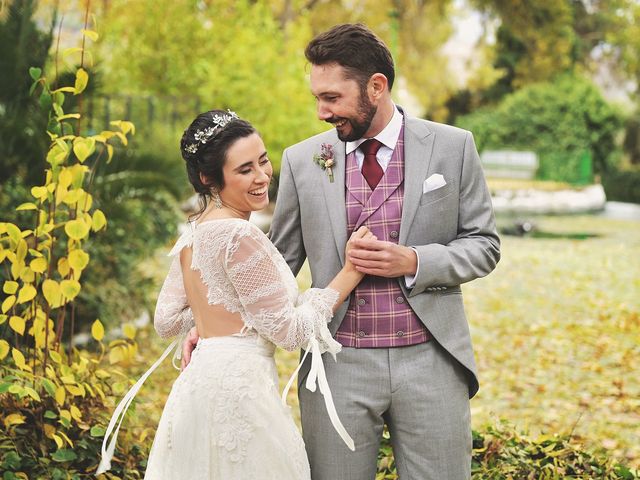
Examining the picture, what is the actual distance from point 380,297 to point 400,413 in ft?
1.25

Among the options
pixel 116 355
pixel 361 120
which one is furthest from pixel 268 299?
pixel 116 355

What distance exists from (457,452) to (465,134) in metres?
1.05

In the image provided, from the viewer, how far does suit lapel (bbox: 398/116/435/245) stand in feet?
8.95

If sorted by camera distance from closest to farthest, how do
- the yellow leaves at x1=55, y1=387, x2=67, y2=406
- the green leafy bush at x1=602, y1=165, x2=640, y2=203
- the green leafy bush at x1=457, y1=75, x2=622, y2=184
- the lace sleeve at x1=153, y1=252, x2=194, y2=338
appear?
the lace sleeve at x1=153, y1=252, x2=194, y2=338, the yellow leaves at x1=55, y1=387, x2=67, y2=406, the green leafy bush at x1=457, y1=75, x2=622, y2=184, the green leafy bush at x1=602, y1=165, x2=640, y2=203

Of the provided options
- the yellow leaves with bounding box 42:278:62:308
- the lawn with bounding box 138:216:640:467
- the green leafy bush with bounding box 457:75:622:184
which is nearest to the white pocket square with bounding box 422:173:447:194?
the yellow leaves with bounding box 42:278:62:308

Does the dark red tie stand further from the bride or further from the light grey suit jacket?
the bride

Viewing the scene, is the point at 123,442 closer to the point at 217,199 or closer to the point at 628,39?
the point at 217,199

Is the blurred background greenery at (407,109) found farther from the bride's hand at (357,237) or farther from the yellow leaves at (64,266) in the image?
the bride's hand at (357,237)

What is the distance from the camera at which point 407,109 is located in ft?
44.7

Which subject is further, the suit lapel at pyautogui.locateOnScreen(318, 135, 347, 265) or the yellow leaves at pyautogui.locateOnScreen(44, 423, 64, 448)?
the yellow leaves at pyautogui.locateOnScreen(44, 423, 64, 448)

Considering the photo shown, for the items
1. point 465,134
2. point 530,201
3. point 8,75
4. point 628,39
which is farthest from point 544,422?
point 628,39

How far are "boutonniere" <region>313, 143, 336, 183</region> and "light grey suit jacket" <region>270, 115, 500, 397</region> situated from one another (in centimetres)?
1

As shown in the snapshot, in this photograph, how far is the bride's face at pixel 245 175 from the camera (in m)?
2.69

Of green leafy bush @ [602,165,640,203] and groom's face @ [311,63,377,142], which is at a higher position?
green leafy bush @ [602,165,640,203]
